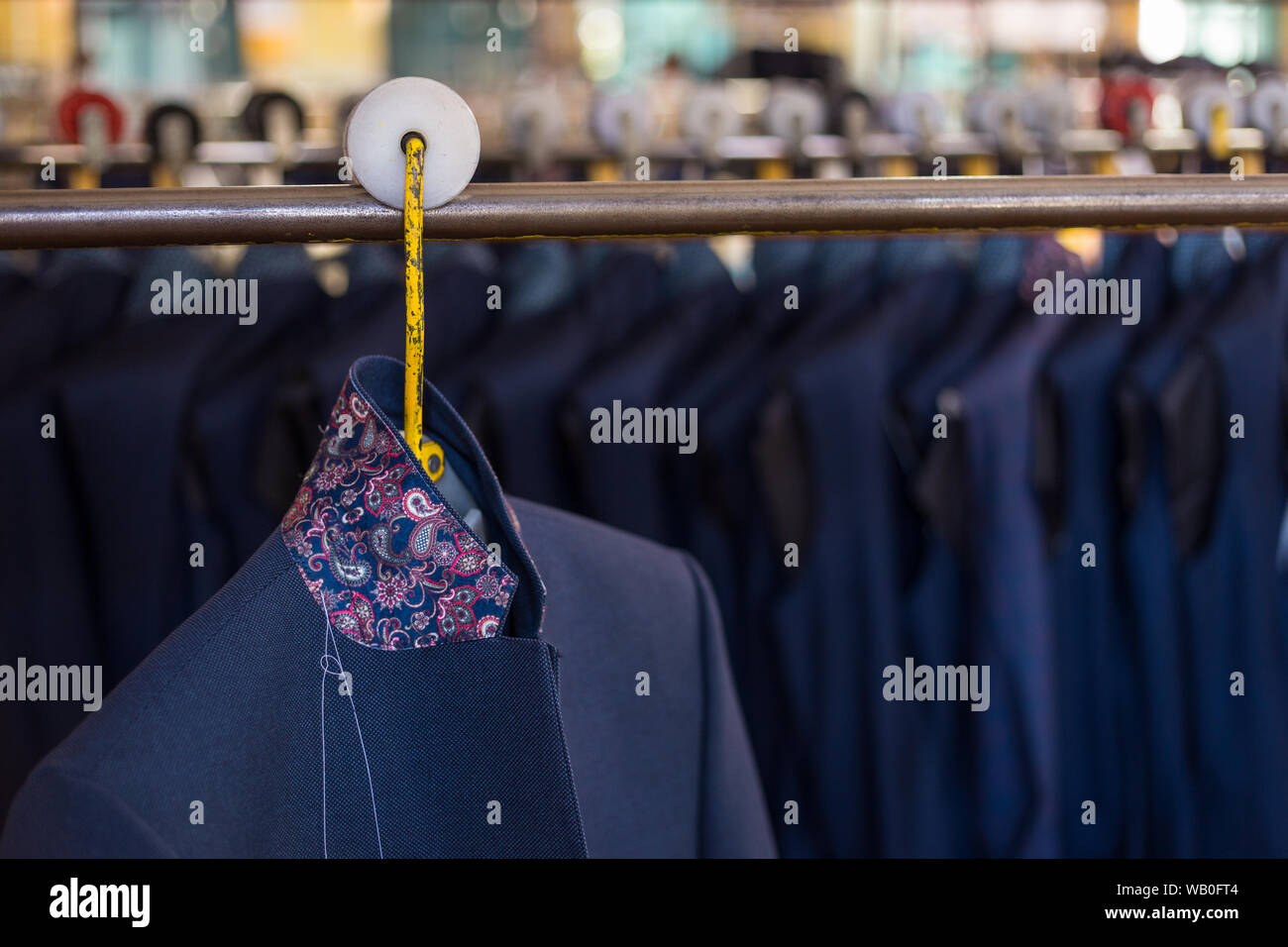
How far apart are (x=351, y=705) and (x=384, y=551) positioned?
7 cm

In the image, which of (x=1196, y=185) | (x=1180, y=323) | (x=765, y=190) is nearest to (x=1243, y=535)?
(x=1180, y=323)

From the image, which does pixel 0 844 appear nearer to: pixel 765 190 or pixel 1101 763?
pixel 765 190

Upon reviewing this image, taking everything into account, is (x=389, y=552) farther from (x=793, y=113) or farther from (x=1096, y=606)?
(x=793, y=113)

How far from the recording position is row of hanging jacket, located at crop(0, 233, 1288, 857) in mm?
1045

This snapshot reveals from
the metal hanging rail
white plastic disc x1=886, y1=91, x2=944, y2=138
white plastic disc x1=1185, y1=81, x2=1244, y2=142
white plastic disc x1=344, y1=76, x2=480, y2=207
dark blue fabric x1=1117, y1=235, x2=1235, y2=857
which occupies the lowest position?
dark blue fabric x1=1117, y1=235, x2=1235, y2=857

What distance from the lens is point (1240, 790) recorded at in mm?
1174

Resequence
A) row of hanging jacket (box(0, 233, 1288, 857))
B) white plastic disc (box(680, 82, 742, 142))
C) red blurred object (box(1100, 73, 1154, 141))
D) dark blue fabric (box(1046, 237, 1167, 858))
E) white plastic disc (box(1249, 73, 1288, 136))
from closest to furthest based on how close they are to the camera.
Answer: row of hanging jacket (box(0, 233, 1288, 857)) → dark blue fabric (box(1046, 237, 1167, 858)) → white plastic disc (box(1249, 73, 1288, 136)) → white plastic disc (box(680, 82, 742, 142)) → red blurred object (box(1100, 73, 1154, 141))

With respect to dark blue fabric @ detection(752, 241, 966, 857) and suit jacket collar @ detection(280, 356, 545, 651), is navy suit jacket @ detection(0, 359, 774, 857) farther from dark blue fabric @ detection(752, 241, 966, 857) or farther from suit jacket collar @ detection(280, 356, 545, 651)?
dark blue fabric @ detection(752, 241, 966, 857)

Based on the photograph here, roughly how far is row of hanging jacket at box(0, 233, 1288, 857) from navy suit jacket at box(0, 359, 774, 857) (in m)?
0.49

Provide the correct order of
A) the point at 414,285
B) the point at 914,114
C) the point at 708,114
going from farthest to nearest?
1. the point at 914,114
2. the point at 708,114
3. the point at 414,285

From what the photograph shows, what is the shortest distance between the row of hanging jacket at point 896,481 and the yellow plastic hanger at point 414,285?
49cm

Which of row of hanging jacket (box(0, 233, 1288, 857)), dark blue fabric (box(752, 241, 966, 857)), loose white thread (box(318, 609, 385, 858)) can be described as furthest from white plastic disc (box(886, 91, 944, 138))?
loose white thread (box(318, 609, 385, 858))

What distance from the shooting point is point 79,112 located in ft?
4.77

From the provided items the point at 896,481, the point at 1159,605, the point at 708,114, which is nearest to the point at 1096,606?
the point at 1159,605
